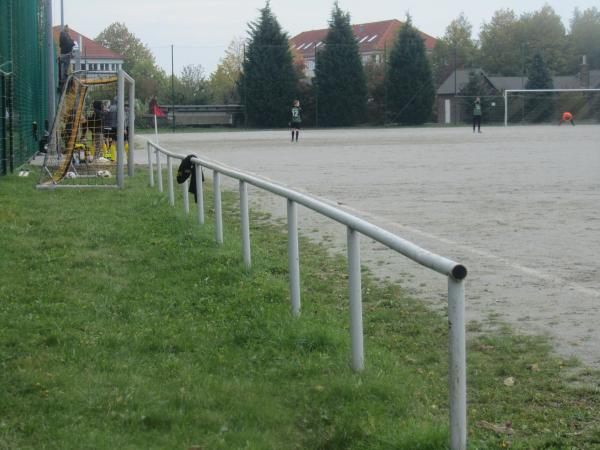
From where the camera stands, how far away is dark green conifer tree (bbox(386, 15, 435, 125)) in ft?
230

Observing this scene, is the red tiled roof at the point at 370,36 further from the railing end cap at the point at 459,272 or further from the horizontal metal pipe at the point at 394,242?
the railing end cap at the point at 459,272

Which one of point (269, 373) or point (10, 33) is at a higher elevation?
point (10, 33)

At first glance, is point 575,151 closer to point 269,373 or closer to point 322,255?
point 322,255

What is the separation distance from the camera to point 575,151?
96.4 feet

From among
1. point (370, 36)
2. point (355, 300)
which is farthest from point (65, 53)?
point (370, 36)

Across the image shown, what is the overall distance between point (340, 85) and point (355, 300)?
212 ft

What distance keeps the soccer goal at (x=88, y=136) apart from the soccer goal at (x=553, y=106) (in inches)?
1983

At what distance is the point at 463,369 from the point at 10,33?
1856cm

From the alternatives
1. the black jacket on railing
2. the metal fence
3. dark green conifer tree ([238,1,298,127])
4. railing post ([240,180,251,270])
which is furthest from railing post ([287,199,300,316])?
dark green conifer tree ([238,1,298,127])

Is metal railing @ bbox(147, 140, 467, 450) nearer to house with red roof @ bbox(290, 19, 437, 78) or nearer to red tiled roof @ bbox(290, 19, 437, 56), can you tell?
house with red roof @ bbox(290, 19, 437, 78)

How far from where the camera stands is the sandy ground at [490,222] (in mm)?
7520

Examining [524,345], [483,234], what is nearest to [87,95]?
[483,234]

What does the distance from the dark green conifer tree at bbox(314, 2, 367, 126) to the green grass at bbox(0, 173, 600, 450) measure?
2359 inches

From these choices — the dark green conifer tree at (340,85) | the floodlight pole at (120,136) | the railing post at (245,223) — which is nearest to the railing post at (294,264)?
the railing post at (245,223)
